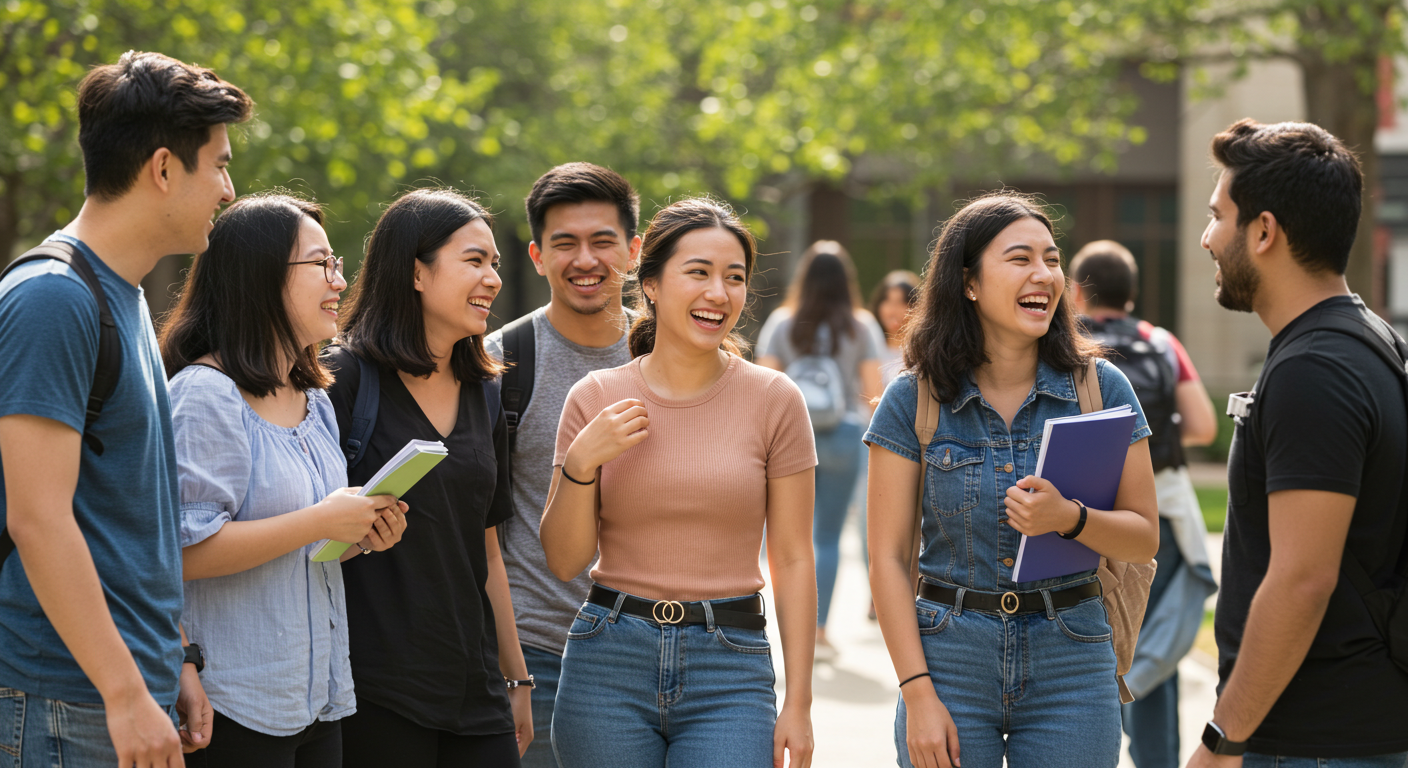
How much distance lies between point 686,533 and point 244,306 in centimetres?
113

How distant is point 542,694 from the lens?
3613 millimetres

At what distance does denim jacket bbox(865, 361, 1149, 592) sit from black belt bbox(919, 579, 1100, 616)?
0.02 meters

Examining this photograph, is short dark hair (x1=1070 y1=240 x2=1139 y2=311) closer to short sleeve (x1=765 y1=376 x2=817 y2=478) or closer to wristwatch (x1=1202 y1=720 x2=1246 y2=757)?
short sleeve (x1=765 y1=376 x2=817 y2=478)

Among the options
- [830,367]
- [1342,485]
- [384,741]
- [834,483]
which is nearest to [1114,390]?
[1342,485]

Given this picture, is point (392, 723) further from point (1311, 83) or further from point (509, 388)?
point (1311, 83)

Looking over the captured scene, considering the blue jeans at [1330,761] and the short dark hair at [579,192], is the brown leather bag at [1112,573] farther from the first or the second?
the short dark hair at [579,192]

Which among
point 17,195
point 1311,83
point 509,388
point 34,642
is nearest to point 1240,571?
point 509,388

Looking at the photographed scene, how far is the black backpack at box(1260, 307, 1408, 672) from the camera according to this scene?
2518mm

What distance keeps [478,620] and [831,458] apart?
467cm

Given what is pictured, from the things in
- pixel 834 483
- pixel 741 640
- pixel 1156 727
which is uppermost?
pixel 741 640

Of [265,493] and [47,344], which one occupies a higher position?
[47,344]

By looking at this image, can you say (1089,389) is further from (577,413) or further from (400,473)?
(400,473)

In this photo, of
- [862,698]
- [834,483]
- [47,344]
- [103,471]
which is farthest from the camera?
[834,483]

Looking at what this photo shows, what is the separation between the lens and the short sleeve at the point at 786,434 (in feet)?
9.93
